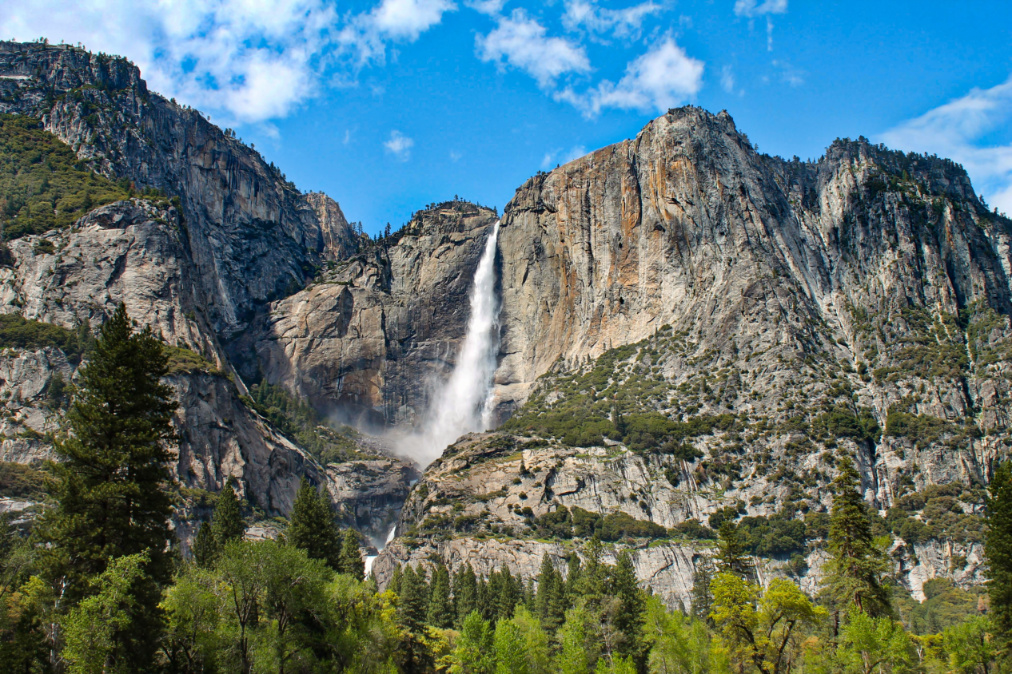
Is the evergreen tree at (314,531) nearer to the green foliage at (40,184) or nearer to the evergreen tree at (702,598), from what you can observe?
the evergreen tree at (702,598)

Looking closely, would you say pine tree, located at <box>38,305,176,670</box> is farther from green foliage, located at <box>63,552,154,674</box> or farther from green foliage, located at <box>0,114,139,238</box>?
green foliage, located at <box>0,114,139,238</box>

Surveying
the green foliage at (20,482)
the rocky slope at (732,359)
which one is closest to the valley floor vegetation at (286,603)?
the green foliage at (20,482)

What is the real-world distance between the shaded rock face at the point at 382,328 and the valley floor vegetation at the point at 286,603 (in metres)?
94.8

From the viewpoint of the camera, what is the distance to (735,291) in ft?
418

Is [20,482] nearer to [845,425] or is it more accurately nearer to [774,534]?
[774,534]

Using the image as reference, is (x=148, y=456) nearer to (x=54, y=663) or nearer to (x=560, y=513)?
(x=54, y=663)

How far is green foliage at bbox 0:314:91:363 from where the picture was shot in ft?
331

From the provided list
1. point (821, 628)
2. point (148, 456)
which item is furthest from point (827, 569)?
point (148, 456)

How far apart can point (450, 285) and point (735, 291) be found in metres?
66.0

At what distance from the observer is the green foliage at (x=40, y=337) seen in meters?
101

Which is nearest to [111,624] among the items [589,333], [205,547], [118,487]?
[118,487]

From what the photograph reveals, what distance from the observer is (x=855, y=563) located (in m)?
39.6

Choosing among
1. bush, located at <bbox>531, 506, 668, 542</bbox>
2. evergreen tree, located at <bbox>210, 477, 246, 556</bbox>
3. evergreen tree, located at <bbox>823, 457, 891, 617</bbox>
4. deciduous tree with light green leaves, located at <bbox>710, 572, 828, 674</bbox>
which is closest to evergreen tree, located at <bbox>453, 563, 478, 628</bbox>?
bush, located at <bbox>531, 506, 668, 542</bbox>

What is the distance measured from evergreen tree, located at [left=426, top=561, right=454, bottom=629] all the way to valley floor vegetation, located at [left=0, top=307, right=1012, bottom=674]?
26.5 feet
